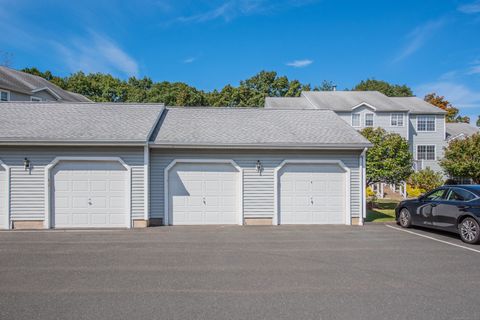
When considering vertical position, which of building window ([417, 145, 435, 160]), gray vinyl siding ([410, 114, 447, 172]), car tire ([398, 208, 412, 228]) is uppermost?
gray vinyl siding ([410, 114, 447, 172])

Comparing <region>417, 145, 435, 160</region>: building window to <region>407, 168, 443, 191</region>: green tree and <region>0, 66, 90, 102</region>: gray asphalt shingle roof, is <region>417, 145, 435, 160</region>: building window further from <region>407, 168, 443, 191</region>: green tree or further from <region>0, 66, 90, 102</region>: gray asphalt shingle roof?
<region>0, 66, 90, 102</region>: gray asphalt shingle roof

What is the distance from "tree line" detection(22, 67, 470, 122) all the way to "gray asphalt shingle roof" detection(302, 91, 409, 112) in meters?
13.3

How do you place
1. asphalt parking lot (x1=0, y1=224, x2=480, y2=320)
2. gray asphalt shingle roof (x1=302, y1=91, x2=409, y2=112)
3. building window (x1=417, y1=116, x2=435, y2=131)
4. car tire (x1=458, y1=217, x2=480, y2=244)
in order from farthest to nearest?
building window (x1=417, y1=116, x2=435, y2=131)
gray asphalt shingle roof (x1=302, y1=91, x2=409, y2=112)
car tire (x1=458, y1=217, x2=480, y2=244)
asphalt parking lot (x1=0, y1=224, x2=480, y2=320)

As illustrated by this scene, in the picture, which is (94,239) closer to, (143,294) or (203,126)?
(143,294)

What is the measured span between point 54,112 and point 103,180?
15.1 feet

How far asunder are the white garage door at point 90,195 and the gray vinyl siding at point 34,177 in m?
0.35

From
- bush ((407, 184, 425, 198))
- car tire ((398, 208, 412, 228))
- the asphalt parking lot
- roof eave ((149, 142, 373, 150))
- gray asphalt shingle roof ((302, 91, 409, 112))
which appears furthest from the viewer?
gray asphalt shingle roof ((302, 91, 409, 112))

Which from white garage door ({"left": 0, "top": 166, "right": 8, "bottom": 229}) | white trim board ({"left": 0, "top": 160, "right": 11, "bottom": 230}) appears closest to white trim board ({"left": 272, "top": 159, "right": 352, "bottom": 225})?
white trim board ({"left": 0, "top": 160, "right": 11, "bottom": 230})

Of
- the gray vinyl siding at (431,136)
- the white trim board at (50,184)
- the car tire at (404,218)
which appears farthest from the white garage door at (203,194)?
the gray vinyl siding at (431,136)

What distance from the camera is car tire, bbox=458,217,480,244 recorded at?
826 centimetres

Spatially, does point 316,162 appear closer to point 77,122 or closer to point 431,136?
point 77,122

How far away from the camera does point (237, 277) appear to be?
19.0 feet

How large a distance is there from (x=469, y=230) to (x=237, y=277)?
7.07 meters

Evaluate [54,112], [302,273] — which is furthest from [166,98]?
[302,273]
